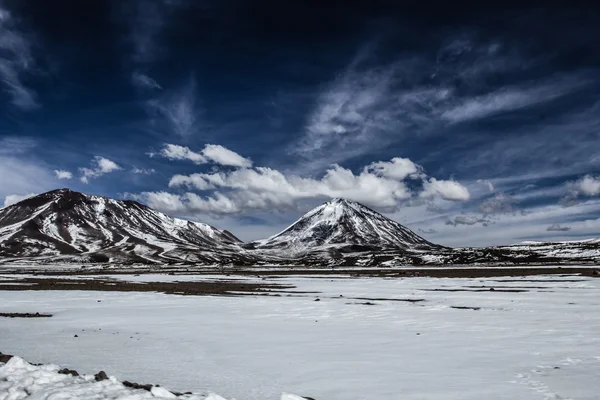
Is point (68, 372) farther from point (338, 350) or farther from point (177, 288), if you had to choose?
point (177, 288)

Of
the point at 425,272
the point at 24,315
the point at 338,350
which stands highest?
the point at 24,315

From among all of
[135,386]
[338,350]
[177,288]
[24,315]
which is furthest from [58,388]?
[177,288]

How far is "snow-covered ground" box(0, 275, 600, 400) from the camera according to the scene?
1010 centimetres

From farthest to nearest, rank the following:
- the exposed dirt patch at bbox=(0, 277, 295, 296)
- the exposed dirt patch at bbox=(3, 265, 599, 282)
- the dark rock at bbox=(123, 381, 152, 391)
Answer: the exposed dirt patch at bbox=(3, 265, 599, 282)
the exposed dirt patch at bbox=(0, 277, 295, 296)
the dark rock at bbox=(123, 381, 152, 391)

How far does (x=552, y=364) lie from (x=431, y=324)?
8.31 meters

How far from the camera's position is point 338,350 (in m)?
14.4

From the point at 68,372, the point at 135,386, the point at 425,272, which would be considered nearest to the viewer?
the point at 135,386

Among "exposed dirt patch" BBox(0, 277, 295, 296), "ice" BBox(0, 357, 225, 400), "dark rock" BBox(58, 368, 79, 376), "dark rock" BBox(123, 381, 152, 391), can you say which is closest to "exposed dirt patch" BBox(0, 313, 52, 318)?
"ice" BBox(0, 357, 225, 400)

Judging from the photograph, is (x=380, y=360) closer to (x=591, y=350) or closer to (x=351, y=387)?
(x=351, y=387)

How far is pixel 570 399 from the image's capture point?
8.70 metres

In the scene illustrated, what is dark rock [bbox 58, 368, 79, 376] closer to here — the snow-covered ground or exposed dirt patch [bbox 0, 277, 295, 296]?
the snow-covered ground

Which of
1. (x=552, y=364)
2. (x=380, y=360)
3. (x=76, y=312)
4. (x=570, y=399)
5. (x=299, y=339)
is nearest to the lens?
(x=570, y=399)

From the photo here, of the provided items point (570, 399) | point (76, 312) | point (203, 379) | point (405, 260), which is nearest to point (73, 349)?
point (203, 379)

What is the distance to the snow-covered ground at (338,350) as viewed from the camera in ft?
33.1
